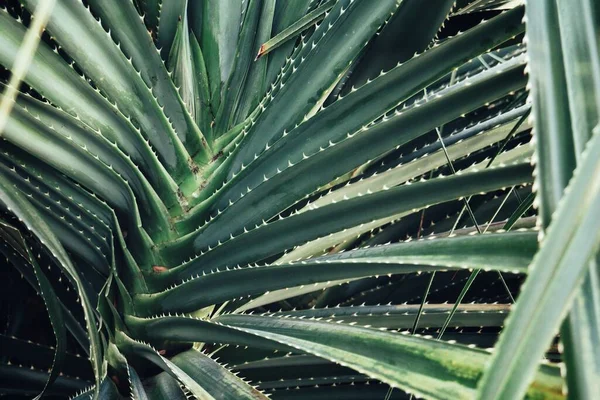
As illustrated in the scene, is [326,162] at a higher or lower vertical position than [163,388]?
higher

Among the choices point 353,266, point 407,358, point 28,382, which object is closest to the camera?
point 407,358

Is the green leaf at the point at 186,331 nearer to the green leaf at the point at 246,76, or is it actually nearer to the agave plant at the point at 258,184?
the agave plant at the point at 258,184

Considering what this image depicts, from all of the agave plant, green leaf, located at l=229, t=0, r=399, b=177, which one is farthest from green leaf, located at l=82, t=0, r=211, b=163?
green leaf, located at l=229, t=0, r=399, b=177

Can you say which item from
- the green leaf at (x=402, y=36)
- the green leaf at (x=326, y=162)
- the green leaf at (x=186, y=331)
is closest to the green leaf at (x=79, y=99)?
the green leaf at (x=326, y=162)

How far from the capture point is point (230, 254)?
2.75ft

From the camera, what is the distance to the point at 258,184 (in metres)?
0.86

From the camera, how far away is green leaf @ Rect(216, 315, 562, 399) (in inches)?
17.4

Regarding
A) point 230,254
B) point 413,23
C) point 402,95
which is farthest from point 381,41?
point 230,254

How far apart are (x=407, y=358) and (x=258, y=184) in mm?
420

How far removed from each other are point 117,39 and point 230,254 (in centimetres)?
40

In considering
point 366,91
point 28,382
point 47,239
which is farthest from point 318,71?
point 28,382

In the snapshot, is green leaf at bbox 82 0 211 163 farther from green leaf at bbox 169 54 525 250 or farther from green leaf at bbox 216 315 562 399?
green leaf at bbox 216 315 562 399

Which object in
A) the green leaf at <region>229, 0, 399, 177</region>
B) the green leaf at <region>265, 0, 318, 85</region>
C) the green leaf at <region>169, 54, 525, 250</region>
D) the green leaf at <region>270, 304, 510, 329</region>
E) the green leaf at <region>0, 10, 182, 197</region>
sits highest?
the green leaf at <region>265, 0, 318, 85</region>

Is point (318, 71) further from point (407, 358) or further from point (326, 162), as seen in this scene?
point (407, 358)
